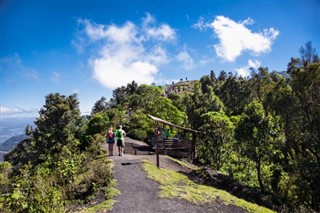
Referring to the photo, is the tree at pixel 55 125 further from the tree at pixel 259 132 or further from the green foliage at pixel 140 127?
the tree at pixel 259 132

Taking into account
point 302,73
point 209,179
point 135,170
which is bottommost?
point 209,179

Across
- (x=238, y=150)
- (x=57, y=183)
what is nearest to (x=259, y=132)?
(x=238, y=150)

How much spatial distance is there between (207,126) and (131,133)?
9.33 m

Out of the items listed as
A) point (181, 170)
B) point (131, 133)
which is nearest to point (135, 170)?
point (181, 170)

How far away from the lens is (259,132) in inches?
650

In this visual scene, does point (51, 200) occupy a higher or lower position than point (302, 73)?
lower

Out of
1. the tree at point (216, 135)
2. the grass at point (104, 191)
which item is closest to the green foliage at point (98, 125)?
the tree at point (216, 135)

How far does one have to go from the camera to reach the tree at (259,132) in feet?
54.0

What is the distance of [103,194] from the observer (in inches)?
397

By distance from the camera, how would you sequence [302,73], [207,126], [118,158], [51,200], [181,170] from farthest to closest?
[207,126]
[302,73]
[181,170]
[118,158]
[51,200]

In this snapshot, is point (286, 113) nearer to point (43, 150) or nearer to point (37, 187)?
point (37, 187)

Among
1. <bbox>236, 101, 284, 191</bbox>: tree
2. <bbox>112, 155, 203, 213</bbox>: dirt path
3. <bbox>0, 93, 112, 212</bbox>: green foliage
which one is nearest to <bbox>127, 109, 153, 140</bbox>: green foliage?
<bbox>0, 93, 112, 212</bbox>: green foliage

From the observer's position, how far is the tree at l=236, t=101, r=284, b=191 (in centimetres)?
1645

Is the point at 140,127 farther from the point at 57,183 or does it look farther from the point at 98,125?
the point at 57,183
